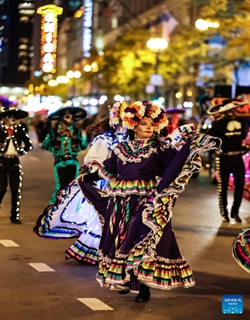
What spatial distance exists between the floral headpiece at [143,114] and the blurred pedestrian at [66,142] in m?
6.81

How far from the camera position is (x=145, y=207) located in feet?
26.5

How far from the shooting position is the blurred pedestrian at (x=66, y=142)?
1520 centimetres

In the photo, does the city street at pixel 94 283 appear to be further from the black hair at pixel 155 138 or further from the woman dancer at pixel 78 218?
the black hair at pixel 155 138

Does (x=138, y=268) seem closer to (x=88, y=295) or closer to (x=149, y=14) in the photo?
(x=88, y=295)

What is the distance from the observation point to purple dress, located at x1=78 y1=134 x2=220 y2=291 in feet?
26.2

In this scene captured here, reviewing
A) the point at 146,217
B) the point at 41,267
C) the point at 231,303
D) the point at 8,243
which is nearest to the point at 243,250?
the point at 231,303

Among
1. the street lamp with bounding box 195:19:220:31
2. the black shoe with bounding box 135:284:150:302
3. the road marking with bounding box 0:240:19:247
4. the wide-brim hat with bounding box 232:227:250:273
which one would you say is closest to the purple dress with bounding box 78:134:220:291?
the black shoe with bounding box 135:284:150:302

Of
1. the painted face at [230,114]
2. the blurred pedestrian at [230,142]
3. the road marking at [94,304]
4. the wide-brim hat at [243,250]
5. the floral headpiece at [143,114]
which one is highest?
the floral headpiece at [143,114]

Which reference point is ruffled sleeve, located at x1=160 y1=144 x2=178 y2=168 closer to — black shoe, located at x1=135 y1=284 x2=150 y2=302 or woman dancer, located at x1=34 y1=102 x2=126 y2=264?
black shoe, located at x1=135 y1=284 x2=150 y2=302

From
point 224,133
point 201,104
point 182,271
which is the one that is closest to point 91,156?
point 182,271

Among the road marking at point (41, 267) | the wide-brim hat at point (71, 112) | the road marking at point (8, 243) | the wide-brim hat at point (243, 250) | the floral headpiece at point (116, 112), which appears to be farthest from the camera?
the wide-brim hat at point (71, 112)

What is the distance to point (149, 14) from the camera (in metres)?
69.5

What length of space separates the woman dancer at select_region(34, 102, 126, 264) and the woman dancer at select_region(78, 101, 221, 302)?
1.34 meters

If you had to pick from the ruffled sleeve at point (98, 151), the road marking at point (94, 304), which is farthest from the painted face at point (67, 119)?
the road marking at point (94, 304)
